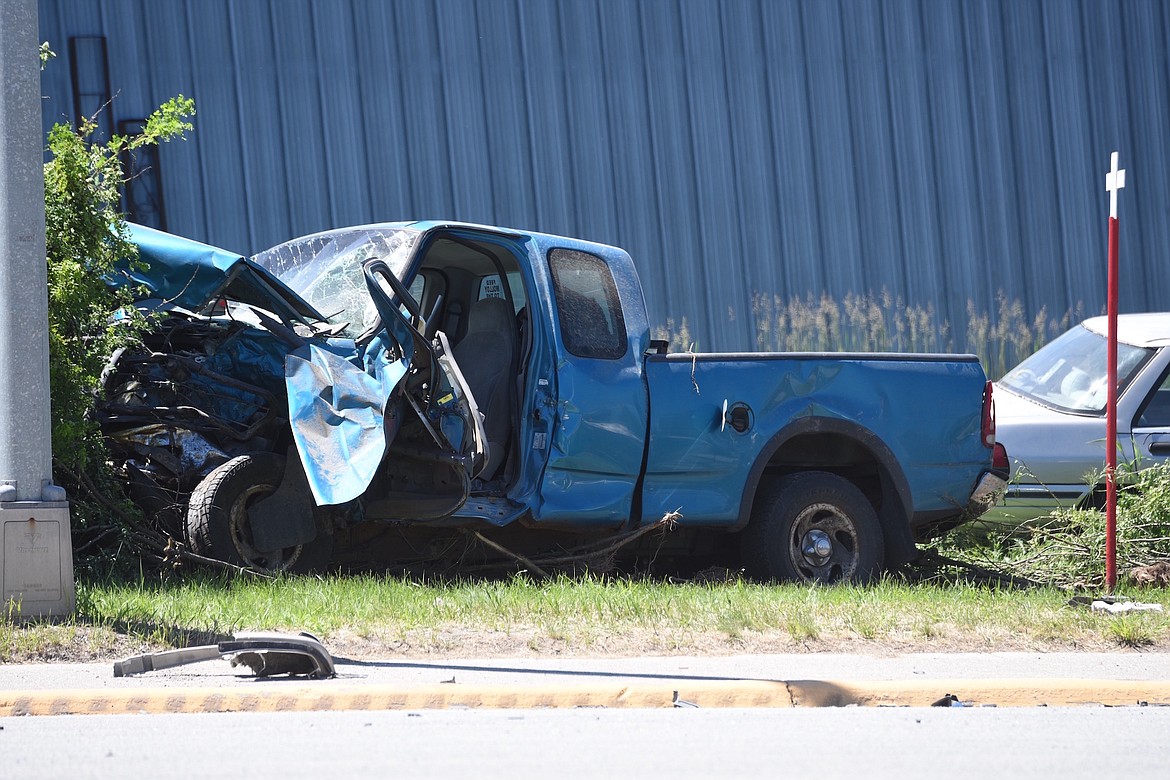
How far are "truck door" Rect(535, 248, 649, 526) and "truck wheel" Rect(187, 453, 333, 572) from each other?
1.35m

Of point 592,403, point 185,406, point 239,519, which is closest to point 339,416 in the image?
point 239,519

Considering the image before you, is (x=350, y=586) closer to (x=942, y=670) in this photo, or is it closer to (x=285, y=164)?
(x=942, y=670)

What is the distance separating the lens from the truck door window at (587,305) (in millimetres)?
8188

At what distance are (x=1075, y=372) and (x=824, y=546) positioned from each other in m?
3.07

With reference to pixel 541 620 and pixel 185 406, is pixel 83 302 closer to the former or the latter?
pixel 185 406

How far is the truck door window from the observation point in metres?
8.19

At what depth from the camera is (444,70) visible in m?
17.0

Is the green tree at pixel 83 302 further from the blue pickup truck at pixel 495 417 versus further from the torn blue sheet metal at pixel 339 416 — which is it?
the torn blue sheet metal at pixel 339 416

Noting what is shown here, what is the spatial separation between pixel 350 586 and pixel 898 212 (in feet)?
40.9

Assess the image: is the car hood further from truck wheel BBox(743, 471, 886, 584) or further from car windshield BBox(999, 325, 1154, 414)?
car windshield BBox(999, 325, 1154, 414)

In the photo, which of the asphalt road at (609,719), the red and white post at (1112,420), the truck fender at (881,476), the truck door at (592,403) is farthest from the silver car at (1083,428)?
the asphalt road at (609,719)

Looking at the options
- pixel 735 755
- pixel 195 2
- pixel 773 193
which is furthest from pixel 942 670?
pixel 195 2

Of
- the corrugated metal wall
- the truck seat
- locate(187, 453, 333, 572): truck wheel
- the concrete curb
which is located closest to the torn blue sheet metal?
locate(187, 453, 333, 572): truck wheel

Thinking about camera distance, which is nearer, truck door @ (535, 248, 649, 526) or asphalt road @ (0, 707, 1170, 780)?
asphalt road @ (0, 707, 1170, 780)
